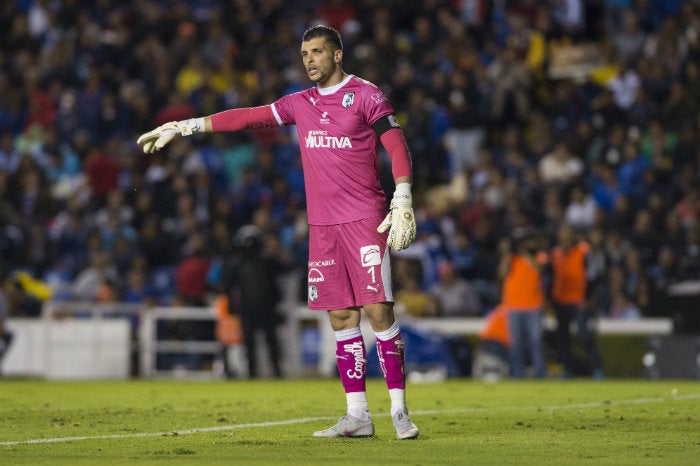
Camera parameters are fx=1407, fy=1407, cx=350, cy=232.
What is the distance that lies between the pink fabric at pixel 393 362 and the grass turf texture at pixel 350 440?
33 centimetres

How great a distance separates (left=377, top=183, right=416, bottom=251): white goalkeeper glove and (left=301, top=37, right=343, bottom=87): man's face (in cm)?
85

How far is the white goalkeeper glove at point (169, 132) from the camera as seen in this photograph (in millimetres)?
8688

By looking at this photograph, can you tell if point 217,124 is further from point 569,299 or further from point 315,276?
point 569,299

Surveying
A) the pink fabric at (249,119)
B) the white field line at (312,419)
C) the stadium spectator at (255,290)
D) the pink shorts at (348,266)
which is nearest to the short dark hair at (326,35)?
the pink fabric at (249,119)

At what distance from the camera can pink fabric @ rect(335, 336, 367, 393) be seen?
8.37 metres

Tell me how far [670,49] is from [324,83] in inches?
518

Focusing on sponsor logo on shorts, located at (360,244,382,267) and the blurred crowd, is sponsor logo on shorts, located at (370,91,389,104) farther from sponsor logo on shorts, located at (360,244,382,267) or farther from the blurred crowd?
the blurred crowd

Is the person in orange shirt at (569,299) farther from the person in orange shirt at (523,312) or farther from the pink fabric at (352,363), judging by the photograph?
the pink fabric at (352,363)

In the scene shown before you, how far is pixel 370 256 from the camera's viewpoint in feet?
26.9

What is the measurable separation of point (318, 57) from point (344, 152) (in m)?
0.58

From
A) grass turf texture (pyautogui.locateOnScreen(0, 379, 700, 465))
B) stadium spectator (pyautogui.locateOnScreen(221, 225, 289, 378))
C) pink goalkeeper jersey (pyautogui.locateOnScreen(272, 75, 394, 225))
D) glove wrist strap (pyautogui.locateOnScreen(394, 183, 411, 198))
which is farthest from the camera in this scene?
stadium spectator (pyautogui.locateOnScreen(221, 225, 289, 378))

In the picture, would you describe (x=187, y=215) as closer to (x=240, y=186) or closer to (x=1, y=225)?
(x=240, y=186)

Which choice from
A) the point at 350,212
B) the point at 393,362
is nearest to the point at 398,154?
the point at 350,212

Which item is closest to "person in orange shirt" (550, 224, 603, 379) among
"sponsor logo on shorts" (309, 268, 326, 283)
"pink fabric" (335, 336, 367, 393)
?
"pink fabric" (335, 336, 367, 393)
